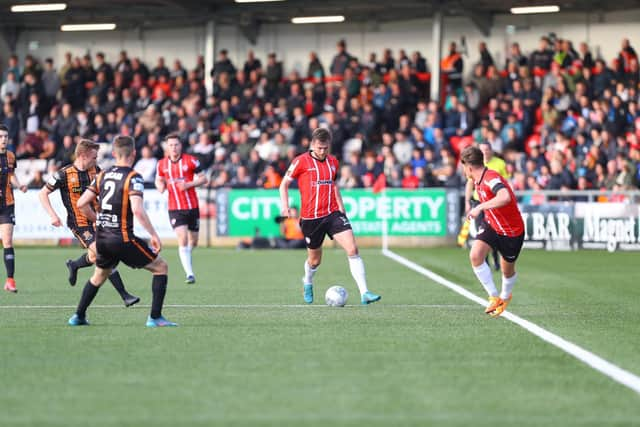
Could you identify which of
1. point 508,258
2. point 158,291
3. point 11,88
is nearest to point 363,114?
point 11,88

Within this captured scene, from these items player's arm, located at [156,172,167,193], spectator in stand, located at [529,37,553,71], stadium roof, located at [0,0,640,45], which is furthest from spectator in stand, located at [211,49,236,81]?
player's arm, located at [156,172,167,193]

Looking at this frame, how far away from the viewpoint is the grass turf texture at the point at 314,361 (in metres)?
6.02

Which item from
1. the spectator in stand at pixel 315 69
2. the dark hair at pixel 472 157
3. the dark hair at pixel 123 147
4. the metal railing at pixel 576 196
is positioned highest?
the spectator in stand at pixel 315 69

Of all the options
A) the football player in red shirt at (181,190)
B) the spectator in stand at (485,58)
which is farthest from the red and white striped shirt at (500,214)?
the spectator in stand at (485,58)

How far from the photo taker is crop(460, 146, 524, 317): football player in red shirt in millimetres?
10909

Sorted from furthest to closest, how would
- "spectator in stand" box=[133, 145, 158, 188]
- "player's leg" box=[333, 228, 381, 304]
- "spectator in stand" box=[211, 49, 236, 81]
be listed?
"spectator in stand" box=[211, 49, 236, 81] < "spectator in stand" box=[133, 145, 158, 188] < "player's leg" box=[333, 228, 381, 304]

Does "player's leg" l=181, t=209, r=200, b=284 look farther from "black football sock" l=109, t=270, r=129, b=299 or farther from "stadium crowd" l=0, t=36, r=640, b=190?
"stadium crowd" l=0, t=36, r=640, b=190

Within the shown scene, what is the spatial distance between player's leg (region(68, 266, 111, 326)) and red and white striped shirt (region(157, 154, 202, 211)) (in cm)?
612

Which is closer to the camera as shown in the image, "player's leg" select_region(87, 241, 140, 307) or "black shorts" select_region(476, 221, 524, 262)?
"black shorts" select_region(476, 221, 524, 262)

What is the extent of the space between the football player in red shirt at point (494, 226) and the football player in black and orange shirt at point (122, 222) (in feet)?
10.8

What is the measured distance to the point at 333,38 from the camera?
3722cm

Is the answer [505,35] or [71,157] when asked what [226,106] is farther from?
[505,35]

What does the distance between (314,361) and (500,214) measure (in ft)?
13.1

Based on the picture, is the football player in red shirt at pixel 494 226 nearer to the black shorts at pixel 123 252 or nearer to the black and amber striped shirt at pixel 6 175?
the black shorts at pixel 123 252
